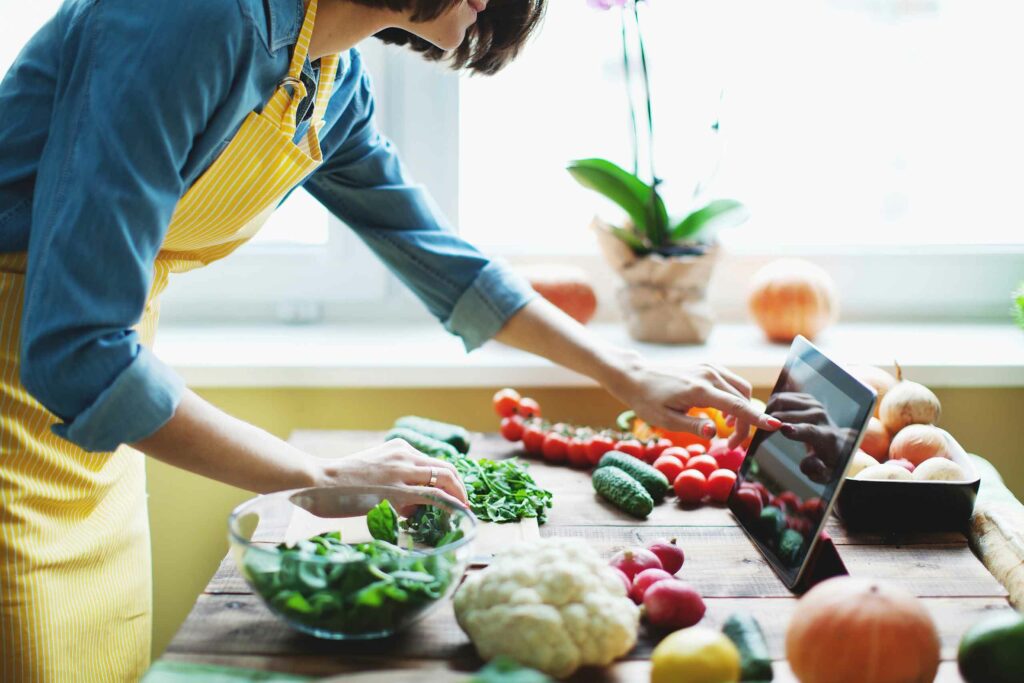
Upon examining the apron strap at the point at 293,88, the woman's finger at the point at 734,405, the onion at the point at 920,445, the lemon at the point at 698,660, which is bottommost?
the lemon at the point at 698,660

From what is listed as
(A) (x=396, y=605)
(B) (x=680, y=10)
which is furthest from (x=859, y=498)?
(B) (x=680, y=10)

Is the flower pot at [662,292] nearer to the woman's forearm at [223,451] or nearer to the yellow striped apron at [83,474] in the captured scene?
the yellow striped apron at [83,474]

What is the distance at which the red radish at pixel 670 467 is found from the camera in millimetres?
1321

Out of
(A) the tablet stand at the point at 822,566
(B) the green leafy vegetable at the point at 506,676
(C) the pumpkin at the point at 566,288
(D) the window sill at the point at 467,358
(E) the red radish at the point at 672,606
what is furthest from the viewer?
(C) the pumpkin at the point at 566,288

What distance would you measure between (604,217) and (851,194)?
0.52 metres

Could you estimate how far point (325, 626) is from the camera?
85 cm

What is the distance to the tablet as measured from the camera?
99cm

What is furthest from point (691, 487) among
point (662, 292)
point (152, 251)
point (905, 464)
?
point (152, 251)

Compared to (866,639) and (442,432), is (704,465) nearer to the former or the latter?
(442,432)

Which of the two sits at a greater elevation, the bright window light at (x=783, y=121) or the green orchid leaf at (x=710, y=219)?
the bright window light at (x=783, y=121)

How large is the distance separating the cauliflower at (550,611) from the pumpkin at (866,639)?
0.15m

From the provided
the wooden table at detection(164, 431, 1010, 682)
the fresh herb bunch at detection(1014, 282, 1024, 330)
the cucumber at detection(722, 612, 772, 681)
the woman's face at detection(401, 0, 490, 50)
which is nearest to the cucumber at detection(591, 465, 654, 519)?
the wooden table at detection(164, 431, 1010, 682)

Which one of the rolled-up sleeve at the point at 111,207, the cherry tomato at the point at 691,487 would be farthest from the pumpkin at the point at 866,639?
the rolled-up sleeve at the point at 111,207

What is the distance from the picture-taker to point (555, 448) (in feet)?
4.72
